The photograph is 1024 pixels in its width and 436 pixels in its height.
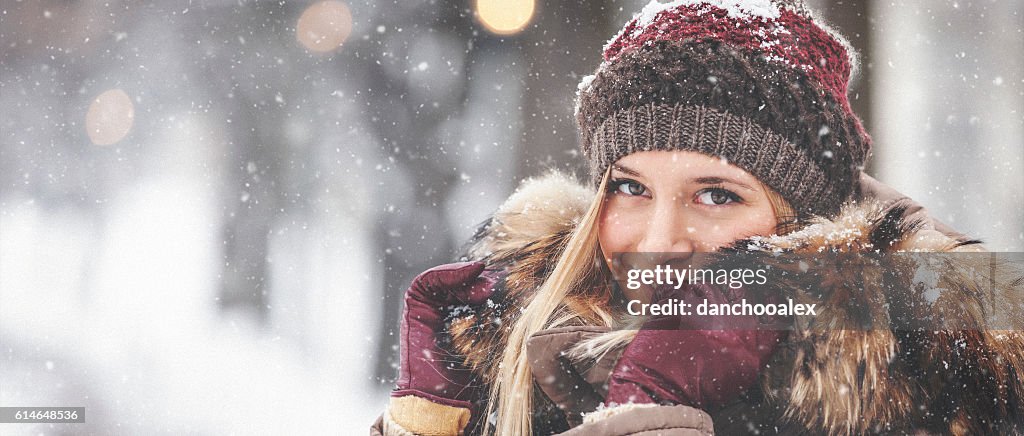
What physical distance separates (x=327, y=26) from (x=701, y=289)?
0.74 metres

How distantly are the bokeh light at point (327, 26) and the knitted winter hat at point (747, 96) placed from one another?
20.4 inches

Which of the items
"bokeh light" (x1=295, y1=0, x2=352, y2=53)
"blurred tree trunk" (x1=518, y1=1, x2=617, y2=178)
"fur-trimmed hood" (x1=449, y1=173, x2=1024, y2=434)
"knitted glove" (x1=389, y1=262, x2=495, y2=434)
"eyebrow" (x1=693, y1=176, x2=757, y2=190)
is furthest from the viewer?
"bokeh light" (x1=295, y1=0, x2=352, y2=53)

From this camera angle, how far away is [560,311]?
864 mm

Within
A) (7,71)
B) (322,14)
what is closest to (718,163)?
(322,14)

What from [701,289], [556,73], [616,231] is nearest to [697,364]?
[701,289]

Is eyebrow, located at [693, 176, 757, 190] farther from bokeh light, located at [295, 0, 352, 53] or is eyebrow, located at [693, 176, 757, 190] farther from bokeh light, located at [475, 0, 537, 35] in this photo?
bokeh light, located at [295, 0, 352, 53]

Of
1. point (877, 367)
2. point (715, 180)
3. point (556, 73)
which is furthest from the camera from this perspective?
point (556, 73)

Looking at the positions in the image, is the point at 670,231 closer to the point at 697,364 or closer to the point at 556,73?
the point at 697,364

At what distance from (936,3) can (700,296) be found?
596 millimetres

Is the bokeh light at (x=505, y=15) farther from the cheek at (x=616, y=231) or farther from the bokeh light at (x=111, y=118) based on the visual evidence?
the bokeh light at (x=111, y=118)

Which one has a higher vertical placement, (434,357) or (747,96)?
(747,96)

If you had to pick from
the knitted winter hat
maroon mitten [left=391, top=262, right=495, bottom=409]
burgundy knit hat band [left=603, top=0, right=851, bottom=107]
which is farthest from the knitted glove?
burgundy knit hat band [left=603, top=0, right=851, bottom=107]

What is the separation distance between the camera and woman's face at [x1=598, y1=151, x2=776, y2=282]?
2.53 ft

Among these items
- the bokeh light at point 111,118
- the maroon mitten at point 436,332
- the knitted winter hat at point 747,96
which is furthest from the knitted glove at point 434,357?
the bokeh light at point 111,118
